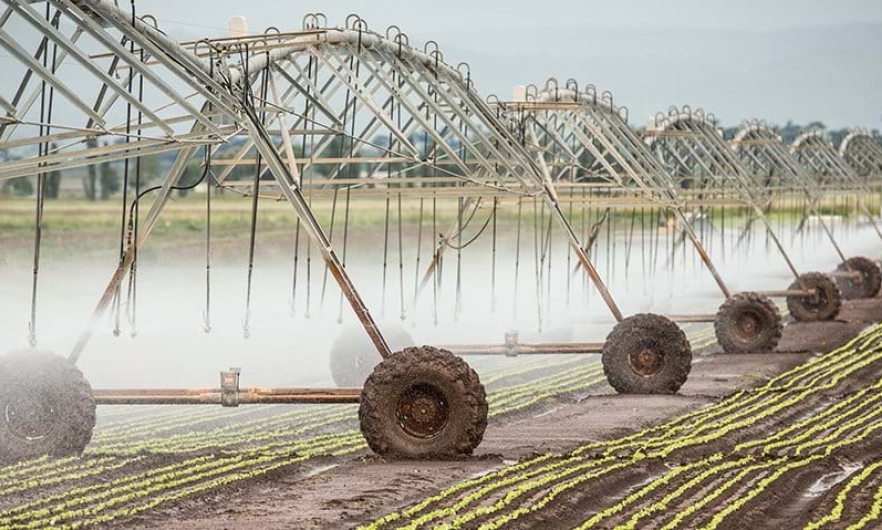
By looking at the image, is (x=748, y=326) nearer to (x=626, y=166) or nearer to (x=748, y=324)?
(x=748, y=324)

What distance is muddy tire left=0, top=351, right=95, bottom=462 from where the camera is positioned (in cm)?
1612

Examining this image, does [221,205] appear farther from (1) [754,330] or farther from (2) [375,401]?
(2) [375,401]

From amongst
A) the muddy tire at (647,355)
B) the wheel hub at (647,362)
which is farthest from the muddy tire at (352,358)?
the wheel hub at (647,362)

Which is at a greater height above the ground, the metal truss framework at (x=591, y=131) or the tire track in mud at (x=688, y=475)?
the metal truss framework at (x=591, y=131)

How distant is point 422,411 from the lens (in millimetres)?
15867

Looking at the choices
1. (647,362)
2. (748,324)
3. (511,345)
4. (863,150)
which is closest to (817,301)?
(748,324)

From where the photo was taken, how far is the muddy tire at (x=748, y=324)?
97.5 ft

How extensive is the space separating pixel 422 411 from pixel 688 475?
2.81 m

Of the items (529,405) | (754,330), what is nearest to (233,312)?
(754,330)

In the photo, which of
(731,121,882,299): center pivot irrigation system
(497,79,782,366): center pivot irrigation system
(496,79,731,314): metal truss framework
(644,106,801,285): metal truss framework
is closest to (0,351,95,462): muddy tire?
(496,79,731,314): metal truss framework

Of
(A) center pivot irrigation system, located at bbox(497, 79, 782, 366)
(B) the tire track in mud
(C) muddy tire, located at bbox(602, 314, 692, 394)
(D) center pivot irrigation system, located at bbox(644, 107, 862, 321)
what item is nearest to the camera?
(B) the tire track in mud

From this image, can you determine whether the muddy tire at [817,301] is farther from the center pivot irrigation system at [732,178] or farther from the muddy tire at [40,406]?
the muddy tire at [40,406]

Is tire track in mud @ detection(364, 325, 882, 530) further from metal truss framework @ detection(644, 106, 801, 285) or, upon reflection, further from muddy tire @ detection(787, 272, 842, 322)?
muddy tire @ detection(787, 272, 842, 322)

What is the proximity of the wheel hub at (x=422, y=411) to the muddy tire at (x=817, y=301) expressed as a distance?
2327cm
